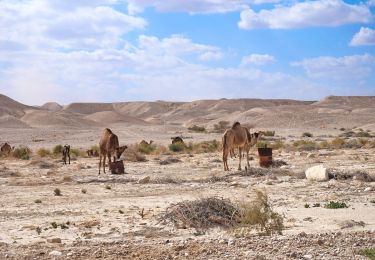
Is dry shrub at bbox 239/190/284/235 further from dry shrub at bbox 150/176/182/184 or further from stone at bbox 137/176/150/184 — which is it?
stone at bbox 137/176/150/184

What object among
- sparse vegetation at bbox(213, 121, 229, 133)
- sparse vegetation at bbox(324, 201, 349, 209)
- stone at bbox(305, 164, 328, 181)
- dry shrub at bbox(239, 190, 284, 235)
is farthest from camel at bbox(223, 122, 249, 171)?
sparse vegetation at bbox(213, 121, 229, 133)

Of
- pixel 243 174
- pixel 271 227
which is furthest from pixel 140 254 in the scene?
pixel 243 174

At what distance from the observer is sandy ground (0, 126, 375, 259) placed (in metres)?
10.4

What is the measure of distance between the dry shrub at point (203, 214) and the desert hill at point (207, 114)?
6706cm

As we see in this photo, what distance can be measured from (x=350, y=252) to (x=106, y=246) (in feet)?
13.0

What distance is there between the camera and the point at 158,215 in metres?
13.6

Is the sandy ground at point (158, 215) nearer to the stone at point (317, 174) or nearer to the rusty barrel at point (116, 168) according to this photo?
the stone at point (317, 174)

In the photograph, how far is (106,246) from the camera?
1092 cm

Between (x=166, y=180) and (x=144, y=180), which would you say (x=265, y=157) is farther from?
(x=144, y=180)

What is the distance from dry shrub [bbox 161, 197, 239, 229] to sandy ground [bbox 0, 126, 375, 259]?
23cm

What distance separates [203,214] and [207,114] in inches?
5793

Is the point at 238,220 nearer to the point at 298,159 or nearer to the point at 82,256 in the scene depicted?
the point at 82,256

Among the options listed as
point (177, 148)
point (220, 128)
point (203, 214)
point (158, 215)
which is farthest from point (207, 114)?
point (203, 214)

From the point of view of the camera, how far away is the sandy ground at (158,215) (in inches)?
408
